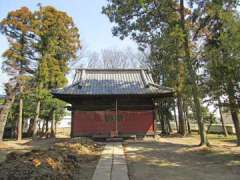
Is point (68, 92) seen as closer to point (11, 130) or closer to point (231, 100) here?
point (231, 100)

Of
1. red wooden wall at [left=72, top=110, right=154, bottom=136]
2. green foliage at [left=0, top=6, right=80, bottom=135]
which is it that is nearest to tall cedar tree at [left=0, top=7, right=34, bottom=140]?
green foliage at [left=0, top=6, right=80, bottom=135]

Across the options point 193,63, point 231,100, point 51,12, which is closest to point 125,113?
point 193,63

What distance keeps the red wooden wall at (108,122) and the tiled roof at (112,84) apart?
153 cm

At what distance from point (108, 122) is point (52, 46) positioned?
30.2 feet

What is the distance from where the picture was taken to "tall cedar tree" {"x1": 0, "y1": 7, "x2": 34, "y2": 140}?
67.1ft

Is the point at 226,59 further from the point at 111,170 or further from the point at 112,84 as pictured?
the point at 112,84

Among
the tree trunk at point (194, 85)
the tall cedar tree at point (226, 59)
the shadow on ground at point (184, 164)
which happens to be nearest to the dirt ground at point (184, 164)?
the shadow on ground at point (184, 164)

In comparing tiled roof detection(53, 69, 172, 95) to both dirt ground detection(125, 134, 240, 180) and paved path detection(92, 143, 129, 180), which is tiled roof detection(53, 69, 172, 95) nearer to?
dirt ground detection(125, 134, 240, 180)

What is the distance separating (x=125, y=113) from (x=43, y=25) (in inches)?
432

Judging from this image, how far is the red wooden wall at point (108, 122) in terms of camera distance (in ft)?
57.3

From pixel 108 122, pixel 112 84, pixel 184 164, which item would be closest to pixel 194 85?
pixel 184 164

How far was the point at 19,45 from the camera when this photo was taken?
69.3 ft

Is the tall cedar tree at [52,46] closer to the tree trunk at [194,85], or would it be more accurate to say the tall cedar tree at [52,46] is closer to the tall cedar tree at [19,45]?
the tall cedar tree at [19,45]

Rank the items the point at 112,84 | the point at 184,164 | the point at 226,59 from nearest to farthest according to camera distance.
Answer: the point at 184,164
the point at 226,59
the point at 112,84
